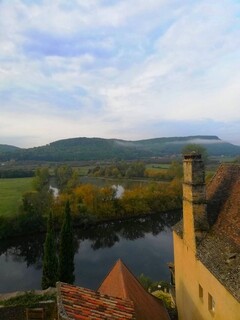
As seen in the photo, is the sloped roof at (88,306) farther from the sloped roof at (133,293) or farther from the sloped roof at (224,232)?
the sloped roof at (133,293)

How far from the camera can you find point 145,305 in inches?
519

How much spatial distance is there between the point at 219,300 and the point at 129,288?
3.94 m

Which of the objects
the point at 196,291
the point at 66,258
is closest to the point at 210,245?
the point at 196,291

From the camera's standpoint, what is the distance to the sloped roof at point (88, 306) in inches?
313

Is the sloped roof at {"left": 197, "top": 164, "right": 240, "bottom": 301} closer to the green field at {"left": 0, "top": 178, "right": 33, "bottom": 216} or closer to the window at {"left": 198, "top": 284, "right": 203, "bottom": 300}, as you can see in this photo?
the window at {"left": 198, "top": 284, "right": 203, "bottom": 300}

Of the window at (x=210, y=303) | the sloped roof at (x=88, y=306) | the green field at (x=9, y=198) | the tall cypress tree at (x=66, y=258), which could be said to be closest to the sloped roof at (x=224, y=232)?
the window at (x=210, y=303)

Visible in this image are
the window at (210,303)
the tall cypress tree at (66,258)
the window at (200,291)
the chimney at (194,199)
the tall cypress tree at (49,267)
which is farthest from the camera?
the tall cypress tree at (66,258)

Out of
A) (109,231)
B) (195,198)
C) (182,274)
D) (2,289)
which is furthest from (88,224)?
(195,198)

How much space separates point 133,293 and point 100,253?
25506mm

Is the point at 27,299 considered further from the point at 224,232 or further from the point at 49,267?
the point at 224,232

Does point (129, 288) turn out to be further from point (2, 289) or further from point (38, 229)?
point (38, 229)

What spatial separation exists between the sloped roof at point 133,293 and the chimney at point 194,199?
9.69 feet

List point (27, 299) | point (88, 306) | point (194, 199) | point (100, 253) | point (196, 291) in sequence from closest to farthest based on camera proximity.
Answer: point (88, 306), point (194, 199), point (196, 291), point (27, 299), point (100, 253)

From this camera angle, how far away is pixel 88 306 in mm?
8422
